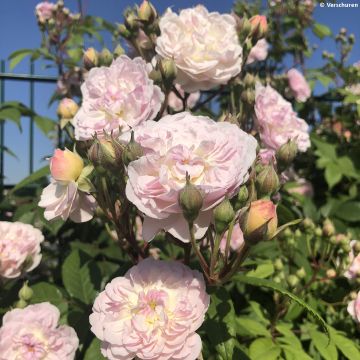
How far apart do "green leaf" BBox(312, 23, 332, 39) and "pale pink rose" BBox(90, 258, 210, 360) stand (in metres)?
1.96

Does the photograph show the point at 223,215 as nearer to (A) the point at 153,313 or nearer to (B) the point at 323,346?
(A) the point at 153,313

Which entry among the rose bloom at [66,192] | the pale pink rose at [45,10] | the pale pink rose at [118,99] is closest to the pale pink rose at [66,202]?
the rose bloom at [66,192]

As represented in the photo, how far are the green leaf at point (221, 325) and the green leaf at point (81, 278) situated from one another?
0.31 m

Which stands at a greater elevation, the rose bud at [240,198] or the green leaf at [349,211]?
the rose bud at [240,198]

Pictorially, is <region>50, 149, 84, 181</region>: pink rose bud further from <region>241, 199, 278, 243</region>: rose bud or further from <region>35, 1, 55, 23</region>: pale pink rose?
<region>35, 1, 55, 23</region>: pale pink rose

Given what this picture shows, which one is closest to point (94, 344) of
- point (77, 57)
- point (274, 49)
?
point (77, 57)

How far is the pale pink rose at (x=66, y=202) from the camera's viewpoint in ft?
2.51

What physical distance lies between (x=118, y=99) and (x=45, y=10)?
146 centimetres

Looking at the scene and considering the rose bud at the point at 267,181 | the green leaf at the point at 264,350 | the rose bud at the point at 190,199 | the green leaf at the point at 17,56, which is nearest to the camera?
the rose bud at the point at 190,199

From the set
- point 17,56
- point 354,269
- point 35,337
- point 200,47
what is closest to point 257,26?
point 200,47

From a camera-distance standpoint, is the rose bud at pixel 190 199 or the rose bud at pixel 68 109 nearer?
the rose bud at pixel 190 199

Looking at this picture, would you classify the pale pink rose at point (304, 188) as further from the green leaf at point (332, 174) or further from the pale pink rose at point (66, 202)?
the pale pink rose at point (66, 202)

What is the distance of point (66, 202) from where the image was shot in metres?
0.77

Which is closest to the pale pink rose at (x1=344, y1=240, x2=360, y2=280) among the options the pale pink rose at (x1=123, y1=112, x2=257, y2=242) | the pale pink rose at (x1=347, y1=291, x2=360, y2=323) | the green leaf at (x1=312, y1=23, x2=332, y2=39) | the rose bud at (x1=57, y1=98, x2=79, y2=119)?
the pale pink rose at (x1=347, y1=291, x2=360, y2=323)
